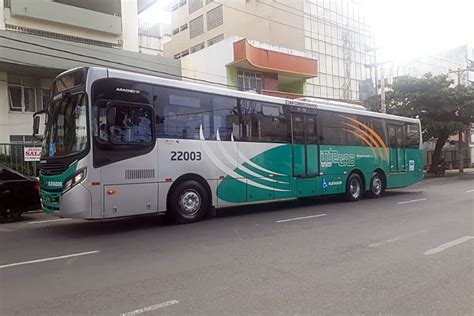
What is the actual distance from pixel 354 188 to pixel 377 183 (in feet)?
5.13

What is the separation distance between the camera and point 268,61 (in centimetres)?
2711

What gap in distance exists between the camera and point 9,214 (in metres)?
11.0

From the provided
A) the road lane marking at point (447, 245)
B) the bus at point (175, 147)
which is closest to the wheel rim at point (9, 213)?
the bus at point (175, 147)

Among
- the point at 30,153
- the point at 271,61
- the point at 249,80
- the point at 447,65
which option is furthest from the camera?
the point at 447,65

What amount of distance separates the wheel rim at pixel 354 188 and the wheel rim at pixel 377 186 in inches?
40.3

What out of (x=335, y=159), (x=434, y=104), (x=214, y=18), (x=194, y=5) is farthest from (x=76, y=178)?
(x=194, y=5)

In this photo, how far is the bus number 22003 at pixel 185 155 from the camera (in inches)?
370

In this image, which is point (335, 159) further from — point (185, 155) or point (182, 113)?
point (182, 113)

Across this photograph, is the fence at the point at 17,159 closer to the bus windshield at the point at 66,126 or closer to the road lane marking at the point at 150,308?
the bus windshield at the point at 66,126

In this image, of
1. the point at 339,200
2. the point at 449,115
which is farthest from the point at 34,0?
the point at 449,115

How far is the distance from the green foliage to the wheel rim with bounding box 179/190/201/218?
75.1ft

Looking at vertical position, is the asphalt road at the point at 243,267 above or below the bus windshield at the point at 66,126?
below

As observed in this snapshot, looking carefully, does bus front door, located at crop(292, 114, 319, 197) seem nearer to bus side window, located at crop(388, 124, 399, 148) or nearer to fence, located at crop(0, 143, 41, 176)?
bus side window, located at crop(388, 124, 399, 148)

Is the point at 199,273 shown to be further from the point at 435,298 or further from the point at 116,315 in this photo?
the point at 435,298
